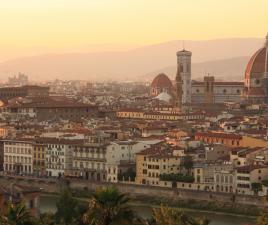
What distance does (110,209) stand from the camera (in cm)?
1739

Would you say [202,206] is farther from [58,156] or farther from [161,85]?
[161,85]

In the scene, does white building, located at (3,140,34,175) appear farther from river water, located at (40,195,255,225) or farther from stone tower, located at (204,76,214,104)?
stone tower, located at (204,76,214,104)

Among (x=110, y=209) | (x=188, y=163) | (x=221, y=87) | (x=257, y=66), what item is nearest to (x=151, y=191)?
(x=188, y=163)

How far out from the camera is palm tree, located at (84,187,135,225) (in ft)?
57.0

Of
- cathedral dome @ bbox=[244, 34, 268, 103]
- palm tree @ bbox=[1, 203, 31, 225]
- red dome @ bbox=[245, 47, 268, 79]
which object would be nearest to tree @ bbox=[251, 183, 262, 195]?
palm tree @ bbox=[1, 203, 31, 225]

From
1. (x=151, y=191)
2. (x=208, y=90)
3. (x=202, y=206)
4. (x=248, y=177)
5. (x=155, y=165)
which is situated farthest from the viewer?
(x=208, y=90)

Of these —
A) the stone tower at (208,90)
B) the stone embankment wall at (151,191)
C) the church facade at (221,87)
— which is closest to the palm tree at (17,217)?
the stone embankment wall at (151,191)

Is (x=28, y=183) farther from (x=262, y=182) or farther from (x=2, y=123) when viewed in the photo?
(x=2, y=123)

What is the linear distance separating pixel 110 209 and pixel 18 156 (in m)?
32.6

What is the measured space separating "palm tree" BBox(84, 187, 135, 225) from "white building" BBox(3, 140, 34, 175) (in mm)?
31146

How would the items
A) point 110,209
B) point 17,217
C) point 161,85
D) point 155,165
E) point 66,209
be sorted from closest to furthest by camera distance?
point 110,209 → point 17,217 → point 66,209 → point 155,165 → point 161,85

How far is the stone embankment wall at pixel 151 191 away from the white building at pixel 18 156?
8.09 feet

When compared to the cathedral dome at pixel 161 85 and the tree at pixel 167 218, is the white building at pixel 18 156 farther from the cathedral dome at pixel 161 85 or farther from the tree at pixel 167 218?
the cathedral dome at pixel 161 85

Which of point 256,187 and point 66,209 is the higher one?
point 66,209
